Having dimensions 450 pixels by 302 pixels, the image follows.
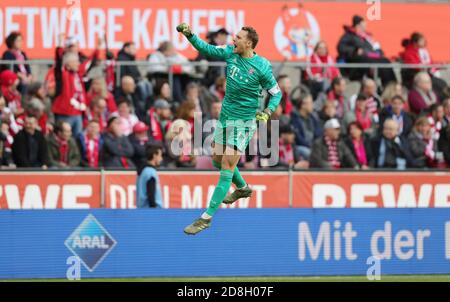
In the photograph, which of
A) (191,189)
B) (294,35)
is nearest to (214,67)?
(294,35)

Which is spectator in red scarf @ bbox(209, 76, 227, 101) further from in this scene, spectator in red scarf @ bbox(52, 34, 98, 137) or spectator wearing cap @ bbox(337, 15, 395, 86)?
spectator wearing cap @ bbox(337, 15, 395, 86)

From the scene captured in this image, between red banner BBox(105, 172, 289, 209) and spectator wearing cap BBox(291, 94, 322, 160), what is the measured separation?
1881 mm

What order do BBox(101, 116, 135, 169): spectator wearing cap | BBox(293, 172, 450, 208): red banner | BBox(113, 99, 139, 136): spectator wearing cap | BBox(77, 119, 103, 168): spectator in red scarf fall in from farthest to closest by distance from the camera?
1. BBox(113, 99, 139, 136): spectator wearing cap
2. BBox(77, 119, 103, 168): spectator in red scarf
3. BBox(101, 116, 135, 169): spectator wearing cap
4. BBox(293, 172, 450, 208): red banner

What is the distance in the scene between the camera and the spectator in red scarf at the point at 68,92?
22141 mm

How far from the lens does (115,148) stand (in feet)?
70.8

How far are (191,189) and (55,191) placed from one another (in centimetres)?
228

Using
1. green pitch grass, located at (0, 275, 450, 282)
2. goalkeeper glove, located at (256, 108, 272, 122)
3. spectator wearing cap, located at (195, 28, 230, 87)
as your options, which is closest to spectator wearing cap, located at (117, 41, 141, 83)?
spectator wearing cap, located at (195, 28, 230, 87)

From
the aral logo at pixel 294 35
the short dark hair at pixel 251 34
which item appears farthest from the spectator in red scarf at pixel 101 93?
the short dark hair at pixel 251 34

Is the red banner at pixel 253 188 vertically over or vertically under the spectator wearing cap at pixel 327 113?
under

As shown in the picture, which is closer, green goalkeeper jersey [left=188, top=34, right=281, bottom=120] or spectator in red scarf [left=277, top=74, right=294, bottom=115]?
green goalkeeper jersey [left=188, top=34, right=281, bottom=120]

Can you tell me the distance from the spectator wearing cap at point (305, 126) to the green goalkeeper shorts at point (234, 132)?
648 cm

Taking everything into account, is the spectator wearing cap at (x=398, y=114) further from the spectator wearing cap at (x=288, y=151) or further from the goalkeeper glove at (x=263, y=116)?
the goalkeeper glove at (x=263, y=116)

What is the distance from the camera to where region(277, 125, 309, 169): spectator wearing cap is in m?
22.4
